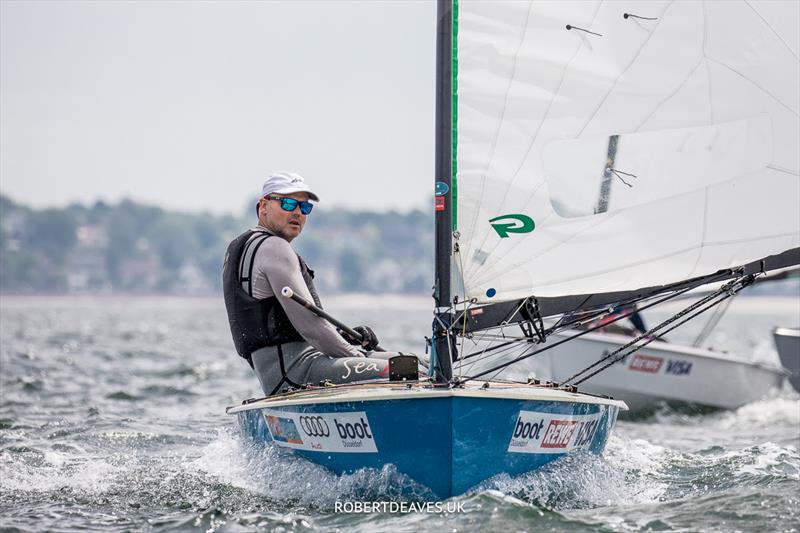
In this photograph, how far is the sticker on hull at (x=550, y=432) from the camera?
17.7 ft

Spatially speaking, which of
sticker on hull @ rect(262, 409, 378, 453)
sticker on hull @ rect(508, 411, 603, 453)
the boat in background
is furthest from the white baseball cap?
the boat in background

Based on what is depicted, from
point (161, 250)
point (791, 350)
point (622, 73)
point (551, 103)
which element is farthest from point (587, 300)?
point (161, 250)

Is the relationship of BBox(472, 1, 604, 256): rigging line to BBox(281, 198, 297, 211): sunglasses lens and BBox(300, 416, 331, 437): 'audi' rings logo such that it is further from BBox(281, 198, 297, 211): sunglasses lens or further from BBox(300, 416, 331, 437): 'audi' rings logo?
BBox(300, 416, 331, 437): 'audi' rings logo

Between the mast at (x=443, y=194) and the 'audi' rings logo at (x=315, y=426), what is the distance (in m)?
0.59

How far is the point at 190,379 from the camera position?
14.5 m

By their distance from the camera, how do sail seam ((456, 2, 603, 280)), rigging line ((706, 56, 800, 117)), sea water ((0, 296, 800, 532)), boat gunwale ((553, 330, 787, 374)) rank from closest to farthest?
sea water ((0, 296, 800, 532)) → sail seam ((456, 2, 603, 280)) → rigging line ((706, 56, 800, 117)) → boat gunwale ((553, 330, 787, 374))

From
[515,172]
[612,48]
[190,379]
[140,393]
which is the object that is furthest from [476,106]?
[190,379]

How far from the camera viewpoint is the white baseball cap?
21.0 ft

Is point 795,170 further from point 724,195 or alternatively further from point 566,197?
point 566,197

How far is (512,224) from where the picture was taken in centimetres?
590

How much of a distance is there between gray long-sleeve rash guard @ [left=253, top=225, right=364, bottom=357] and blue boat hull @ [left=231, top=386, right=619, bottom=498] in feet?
1.63

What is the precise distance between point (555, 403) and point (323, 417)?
111cm

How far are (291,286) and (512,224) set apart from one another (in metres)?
1.19

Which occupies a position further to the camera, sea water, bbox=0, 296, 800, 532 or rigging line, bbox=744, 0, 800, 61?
rigging line, bbox=744, 0, 800, 61
